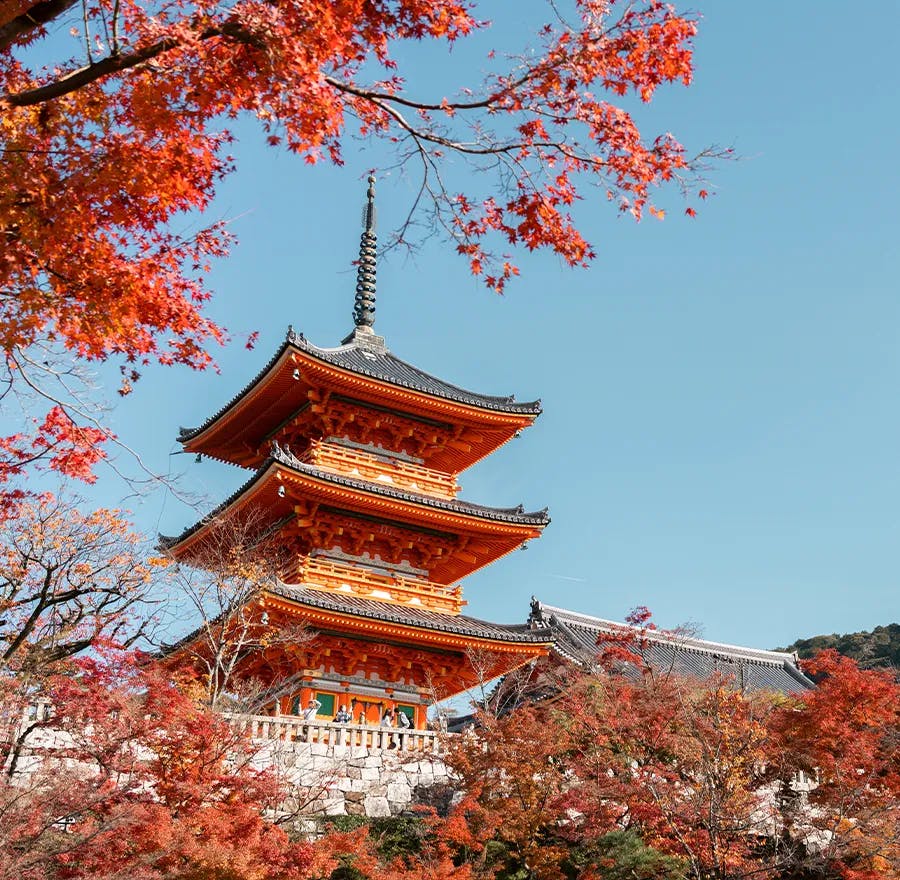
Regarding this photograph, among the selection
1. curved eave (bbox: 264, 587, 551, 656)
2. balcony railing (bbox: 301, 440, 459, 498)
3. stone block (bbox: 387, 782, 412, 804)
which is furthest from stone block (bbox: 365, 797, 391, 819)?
balcony railing (bbox: 301, 440, 459, 498)

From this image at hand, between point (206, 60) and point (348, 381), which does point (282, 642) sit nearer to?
point (348, 381)

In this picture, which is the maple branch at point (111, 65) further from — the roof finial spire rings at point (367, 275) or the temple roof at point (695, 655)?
the temple roof at point (695, 655)

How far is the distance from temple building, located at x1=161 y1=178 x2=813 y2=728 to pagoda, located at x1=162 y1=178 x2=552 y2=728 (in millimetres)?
32

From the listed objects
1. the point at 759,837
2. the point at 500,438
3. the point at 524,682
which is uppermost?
the point at 500,438

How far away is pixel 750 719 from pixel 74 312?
1225 cm

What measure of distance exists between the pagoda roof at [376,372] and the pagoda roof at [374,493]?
230 centimetres

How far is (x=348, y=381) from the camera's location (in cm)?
2169

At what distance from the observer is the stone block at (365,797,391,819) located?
51.4 feet

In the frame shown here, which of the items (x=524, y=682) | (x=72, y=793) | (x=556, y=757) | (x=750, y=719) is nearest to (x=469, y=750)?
(x=556, y=757)

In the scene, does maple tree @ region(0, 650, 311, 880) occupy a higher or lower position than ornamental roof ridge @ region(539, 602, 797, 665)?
lower

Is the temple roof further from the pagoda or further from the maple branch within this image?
the maple branch

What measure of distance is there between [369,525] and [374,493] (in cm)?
129

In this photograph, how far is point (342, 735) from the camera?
16.4 meters

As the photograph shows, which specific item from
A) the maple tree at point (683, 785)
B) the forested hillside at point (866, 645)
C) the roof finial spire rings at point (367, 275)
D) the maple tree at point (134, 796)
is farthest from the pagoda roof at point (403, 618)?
the forested hillside at point (866, 645)
